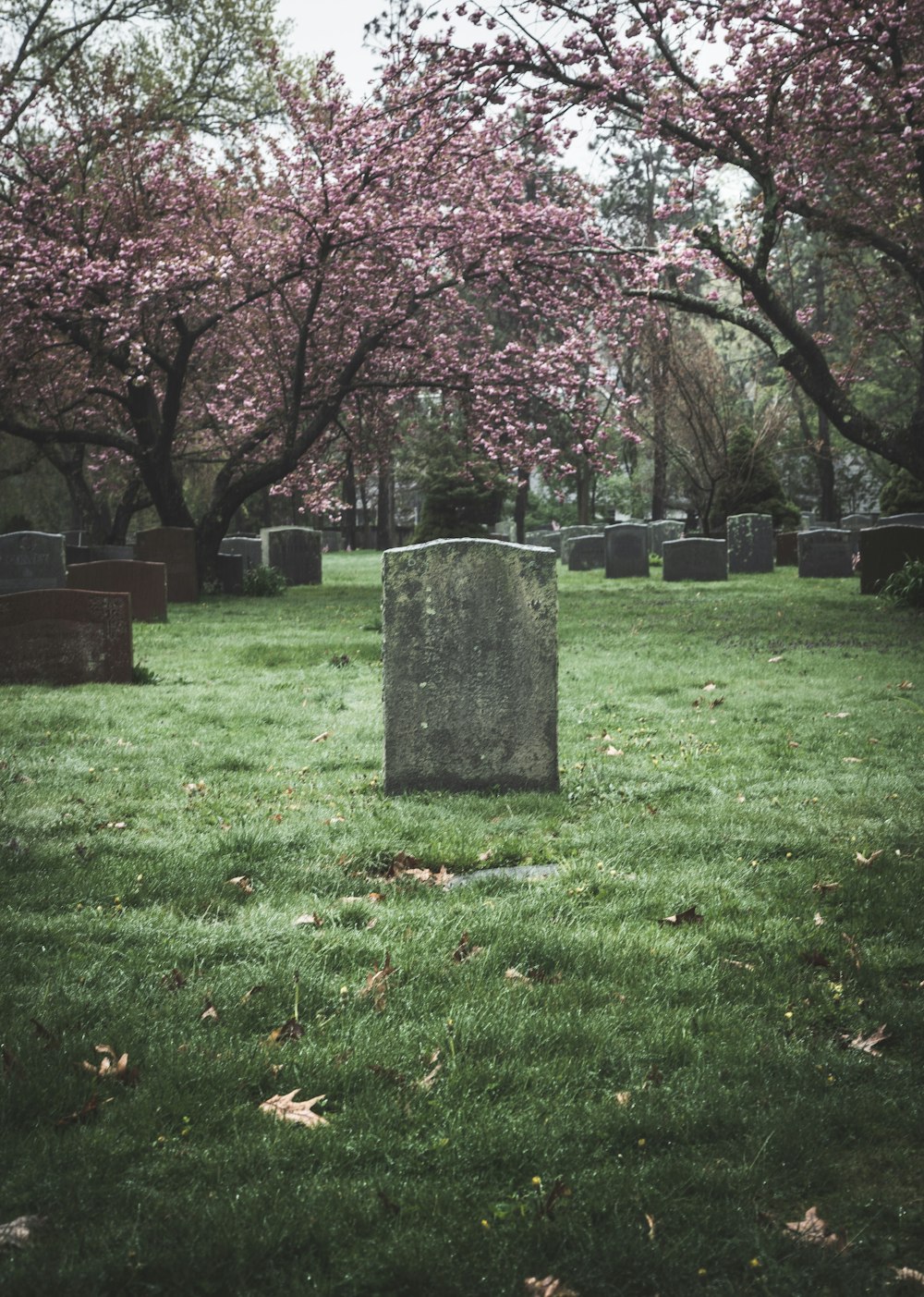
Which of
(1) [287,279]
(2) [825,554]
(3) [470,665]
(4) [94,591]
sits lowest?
(3) [470,665]

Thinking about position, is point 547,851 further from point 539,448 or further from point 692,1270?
point 539,448

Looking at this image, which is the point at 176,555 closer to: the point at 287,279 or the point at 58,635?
the point at 287,279

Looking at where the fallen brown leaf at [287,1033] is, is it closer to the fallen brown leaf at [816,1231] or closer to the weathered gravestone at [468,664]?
the fallen brown leaf at [816,1231]

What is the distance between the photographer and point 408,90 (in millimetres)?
16062

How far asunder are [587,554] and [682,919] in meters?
24.0

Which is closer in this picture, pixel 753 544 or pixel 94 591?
pixel 94 591

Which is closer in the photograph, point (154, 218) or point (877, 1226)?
point (877, 1226)

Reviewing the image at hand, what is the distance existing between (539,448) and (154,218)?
28.7 ft

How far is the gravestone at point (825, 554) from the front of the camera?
22.4 metres

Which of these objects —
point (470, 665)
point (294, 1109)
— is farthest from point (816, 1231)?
point (470, 665)

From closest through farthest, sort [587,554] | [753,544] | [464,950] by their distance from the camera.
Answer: [464,950] < [753,544] < [587,554]

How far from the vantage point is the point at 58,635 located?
9.56 metres

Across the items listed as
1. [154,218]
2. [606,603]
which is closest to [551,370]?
[606,603]

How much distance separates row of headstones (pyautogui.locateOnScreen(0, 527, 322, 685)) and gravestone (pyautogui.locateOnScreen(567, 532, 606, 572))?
6.84 m
